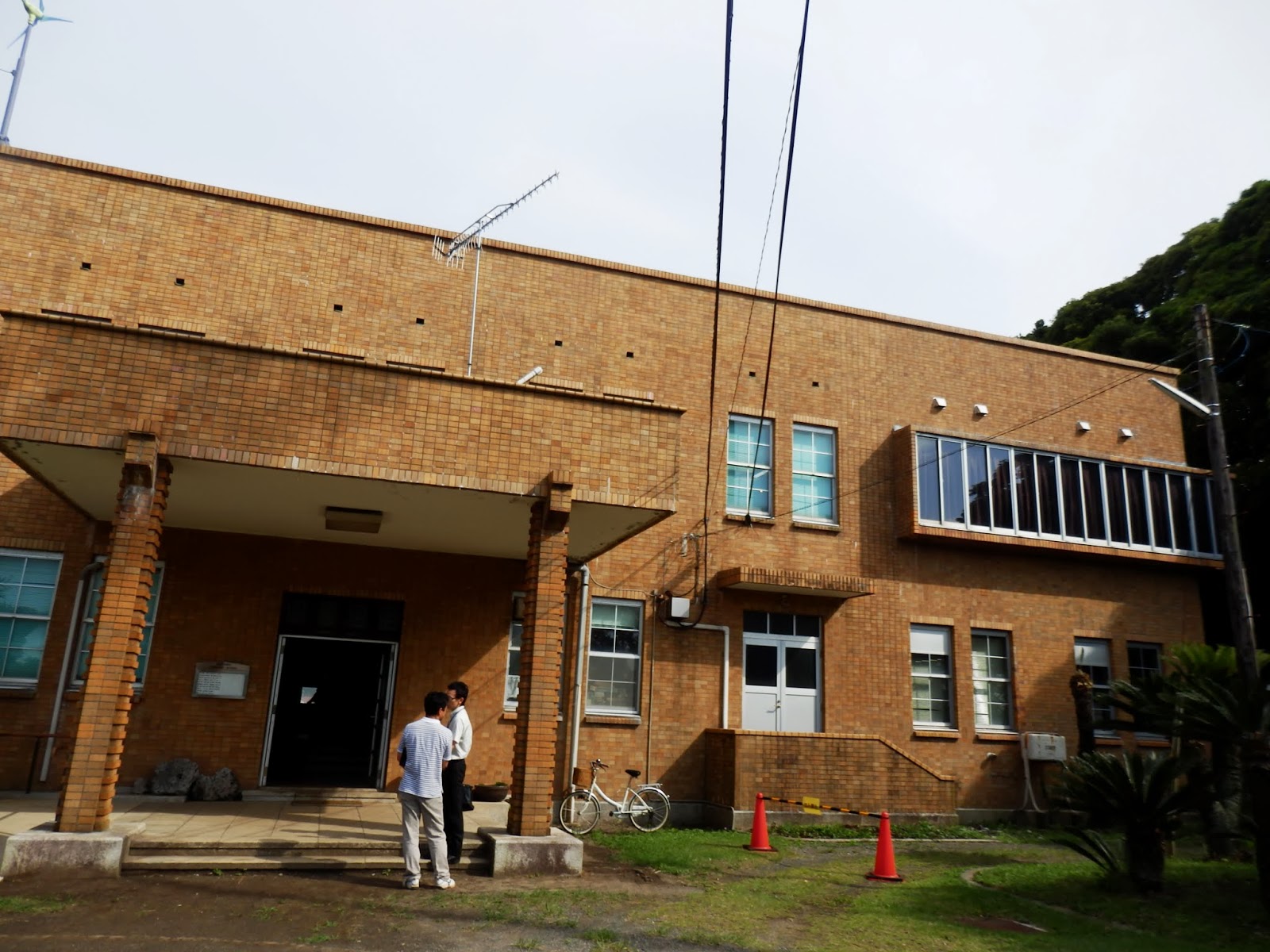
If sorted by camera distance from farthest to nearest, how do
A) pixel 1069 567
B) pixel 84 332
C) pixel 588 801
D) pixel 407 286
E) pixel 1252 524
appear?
pixel 1252 524, pixel 1069 567, pixel 407 286, pixel 588 801, pixel 84 332

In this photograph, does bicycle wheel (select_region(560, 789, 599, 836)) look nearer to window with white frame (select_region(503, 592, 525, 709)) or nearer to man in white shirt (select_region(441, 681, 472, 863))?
window with white frame (select_region(503, 592, 525, 709))

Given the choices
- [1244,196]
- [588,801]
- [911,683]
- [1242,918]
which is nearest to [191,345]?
[588,801]

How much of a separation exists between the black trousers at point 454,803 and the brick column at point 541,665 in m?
0.57

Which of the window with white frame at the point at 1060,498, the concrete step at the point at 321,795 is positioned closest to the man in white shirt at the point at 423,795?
the concrete step at the point at 321,795

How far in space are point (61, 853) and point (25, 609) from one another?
5465mm

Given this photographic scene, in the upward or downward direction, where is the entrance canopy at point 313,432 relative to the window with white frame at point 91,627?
upward

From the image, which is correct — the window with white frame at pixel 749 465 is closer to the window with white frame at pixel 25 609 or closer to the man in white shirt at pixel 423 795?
the man in white shirt at pixel 423 795

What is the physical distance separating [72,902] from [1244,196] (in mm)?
35029

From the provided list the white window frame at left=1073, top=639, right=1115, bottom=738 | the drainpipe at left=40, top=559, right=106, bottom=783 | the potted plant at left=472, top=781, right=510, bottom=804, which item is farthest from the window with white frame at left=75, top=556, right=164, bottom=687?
the white window frame at left=1073, top=639, right=1115, bottom=738

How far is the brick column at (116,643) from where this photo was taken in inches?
332

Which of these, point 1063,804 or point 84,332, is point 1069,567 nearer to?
point 1063,804

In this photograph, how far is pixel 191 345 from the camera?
9.57 meters

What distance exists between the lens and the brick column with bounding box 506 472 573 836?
968cm

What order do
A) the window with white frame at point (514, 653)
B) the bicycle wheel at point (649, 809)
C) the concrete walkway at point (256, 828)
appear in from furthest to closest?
the window with white frame at point (514, 653), the bicycle wheel at point (649, 809), the concrete walkway at point (256, 828)
